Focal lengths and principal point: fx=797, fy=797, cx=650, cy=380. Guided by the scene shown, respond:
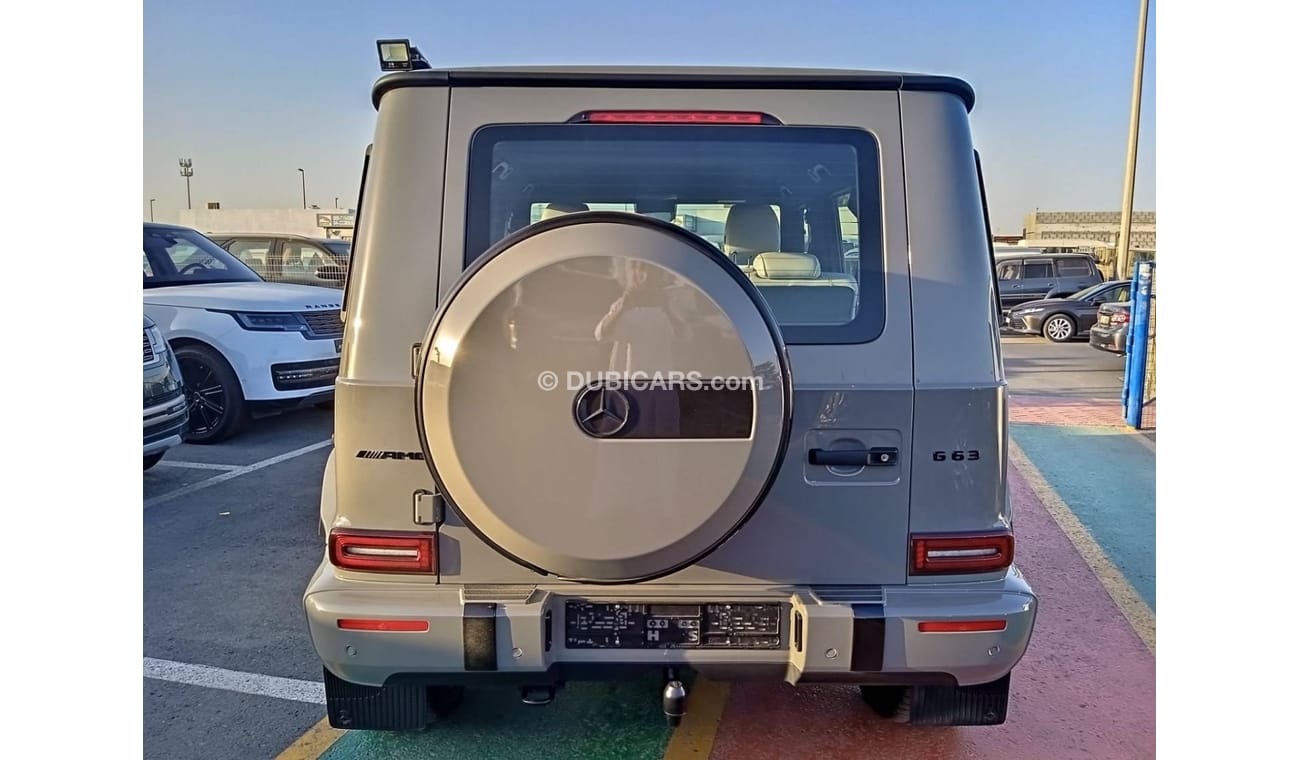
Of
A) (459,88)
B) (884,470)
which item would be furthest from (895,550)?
(459,88)

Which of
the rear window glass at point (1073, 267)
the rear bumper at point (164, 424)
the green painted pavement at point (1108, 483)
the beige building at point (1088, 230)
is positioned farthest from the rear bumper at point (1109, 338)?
the beige building at point (1088, 230)

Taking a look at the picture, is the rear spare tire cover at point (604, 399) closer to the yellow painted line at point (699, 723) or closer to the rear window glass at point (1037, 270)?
the yellow painted line at point (699, 723)

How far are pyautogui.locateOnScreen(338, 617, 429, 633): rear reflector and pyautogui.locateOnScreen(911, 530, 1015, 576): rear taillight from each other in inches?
54.3

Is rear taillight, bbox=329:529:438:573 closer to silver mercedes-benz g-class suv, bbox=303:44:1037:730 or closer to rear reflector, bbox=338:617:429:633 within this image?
silver mercedes-benz g-class suv, bbox=303:44:1037:730

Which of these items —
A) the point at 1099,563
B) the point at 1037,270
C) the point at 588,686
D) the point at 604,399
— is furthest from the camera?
the point at 1037,270

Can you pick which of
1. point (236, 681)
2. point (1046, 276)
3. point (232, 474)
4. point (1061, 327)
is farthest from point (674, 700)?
point (1046, 276)

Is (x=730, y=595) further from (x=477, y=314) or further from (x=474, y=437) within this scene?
(x=477, y=314)

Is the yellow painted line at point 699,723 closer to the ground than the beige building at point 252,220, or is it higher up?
closer to the ground

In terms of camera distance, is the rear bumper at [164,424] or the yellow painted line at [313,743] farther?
the rear bumper at [164,424]

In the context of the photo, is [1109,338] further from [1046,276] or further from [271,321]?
[271,321]

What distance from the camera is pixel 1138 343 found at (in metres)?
8.02

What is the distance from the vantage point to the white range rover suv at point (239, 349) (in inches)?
277

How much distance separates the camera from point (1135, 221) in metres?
40.5

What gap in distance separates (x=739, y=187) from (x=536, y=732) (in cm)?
199
